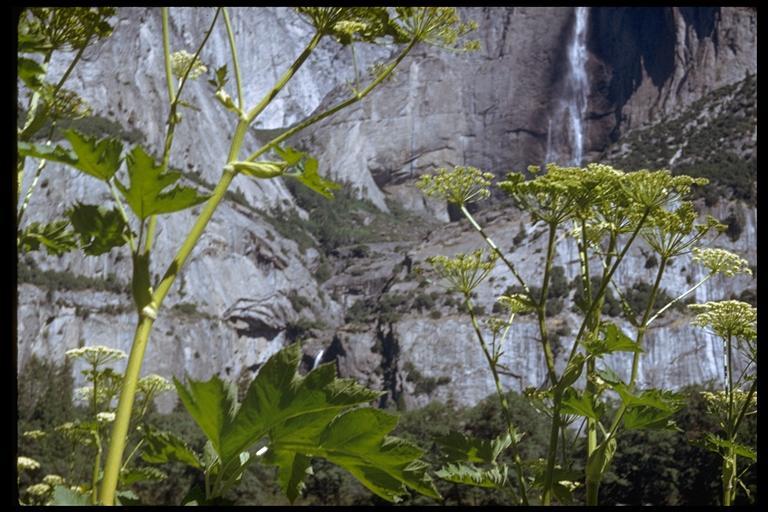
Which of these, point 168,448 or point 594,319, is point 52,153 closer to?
point 168,448

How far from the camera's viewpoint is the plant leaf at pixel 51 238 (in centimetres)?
183

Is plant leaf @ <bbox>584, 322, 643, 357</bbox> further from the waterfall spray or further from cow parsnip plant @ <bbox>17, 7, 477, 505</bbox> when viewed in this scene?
the waterfall spray

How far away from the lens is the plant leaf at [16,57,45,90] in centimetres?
130

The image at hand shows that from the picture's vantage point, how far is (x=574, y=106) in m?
92.1

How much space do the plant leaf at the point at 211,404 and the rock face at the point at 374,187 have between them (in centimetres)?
3957

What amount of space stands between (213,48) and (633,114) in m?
46.5

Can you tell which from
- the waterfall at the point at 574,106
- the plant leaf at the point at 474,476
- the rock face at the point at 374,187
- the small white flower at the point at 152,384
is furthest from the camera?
the waterfall at the point at 574,106

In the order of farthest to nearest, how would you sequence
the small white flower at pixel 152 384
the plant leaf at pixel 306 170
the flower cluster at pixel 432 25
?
the small white flower at pixel 152 384 → the flower cluster at pixel 432 25 → the plant leaf at pixel 306 170

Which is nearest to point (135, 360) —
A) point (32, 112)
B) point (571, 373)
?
point (32, 112)

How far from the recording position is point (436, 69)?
97938 mm

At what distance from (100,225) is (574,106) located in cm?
9492

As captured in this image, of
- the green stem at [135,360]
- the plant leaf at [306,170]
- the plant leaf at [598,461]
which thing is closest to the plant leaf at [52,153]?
the green stem at [135,360]

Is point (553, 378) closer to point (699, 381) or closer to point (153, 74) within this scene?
point (699, 381)

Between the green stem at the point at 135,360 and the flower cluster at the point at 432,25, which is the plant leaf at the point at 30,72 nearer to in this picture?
the green stem at the point at 135,360
